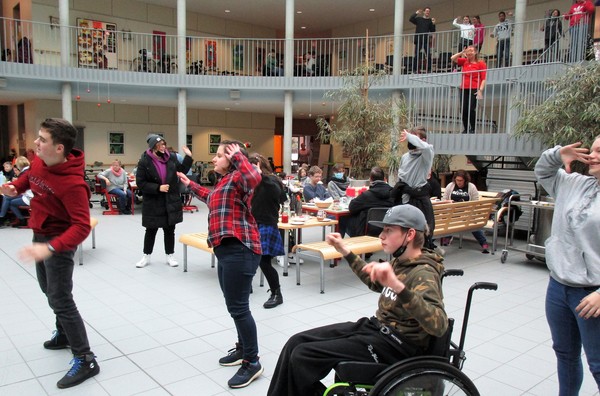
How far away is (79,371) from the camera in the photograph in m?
3.27

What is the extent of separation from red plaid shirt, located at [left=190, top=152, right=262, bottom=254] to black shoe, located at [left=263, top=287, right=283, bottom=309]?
1.75 metres

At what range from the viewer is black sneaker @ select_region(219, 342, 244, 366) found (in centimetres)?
358

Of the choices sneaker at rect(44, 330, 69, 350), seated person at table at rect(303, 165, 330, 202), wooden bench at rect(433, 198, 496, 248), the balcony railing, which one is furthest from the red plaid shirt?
the balcony railing

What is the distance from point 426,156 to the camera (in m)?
5.16

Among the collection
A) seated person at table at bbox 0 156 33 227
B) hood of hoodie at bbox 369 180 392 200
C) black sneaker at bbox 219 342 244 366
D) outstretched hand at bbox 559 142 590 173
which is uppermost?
outstretched hand at bbox 559 142 590 173

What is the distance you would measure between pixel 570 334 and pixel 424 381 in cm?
89

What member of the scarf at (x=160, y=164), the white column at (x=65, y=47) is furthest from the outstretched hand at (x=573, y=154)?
the white column at (x=65, y=47)

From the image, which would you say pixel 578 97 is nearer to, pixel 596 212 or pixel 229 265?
pixel 596 212

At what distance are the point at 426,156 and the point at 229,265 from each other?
9.39ft

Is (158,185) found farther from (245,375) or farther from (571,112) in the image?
(571,112)

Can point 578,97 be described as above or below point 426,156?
above

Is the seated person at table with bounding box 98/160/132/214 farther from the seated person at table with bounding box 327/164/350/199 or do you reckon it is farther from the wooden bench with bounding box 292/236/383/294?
the wooden bench with bounding box 292/236/383/294

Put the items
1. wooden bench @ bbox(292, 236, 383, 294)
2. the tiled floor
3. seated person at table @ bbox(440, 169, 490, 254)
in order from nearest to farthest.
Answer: the tiled floor
wooden bench @ bbox(292, 236, 383, 294)
seated person at table @ bbox(440, 169, 490, 254)

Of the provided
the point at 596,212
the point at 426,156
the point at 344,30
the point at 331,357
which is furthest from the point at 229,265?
the point at 344,30
